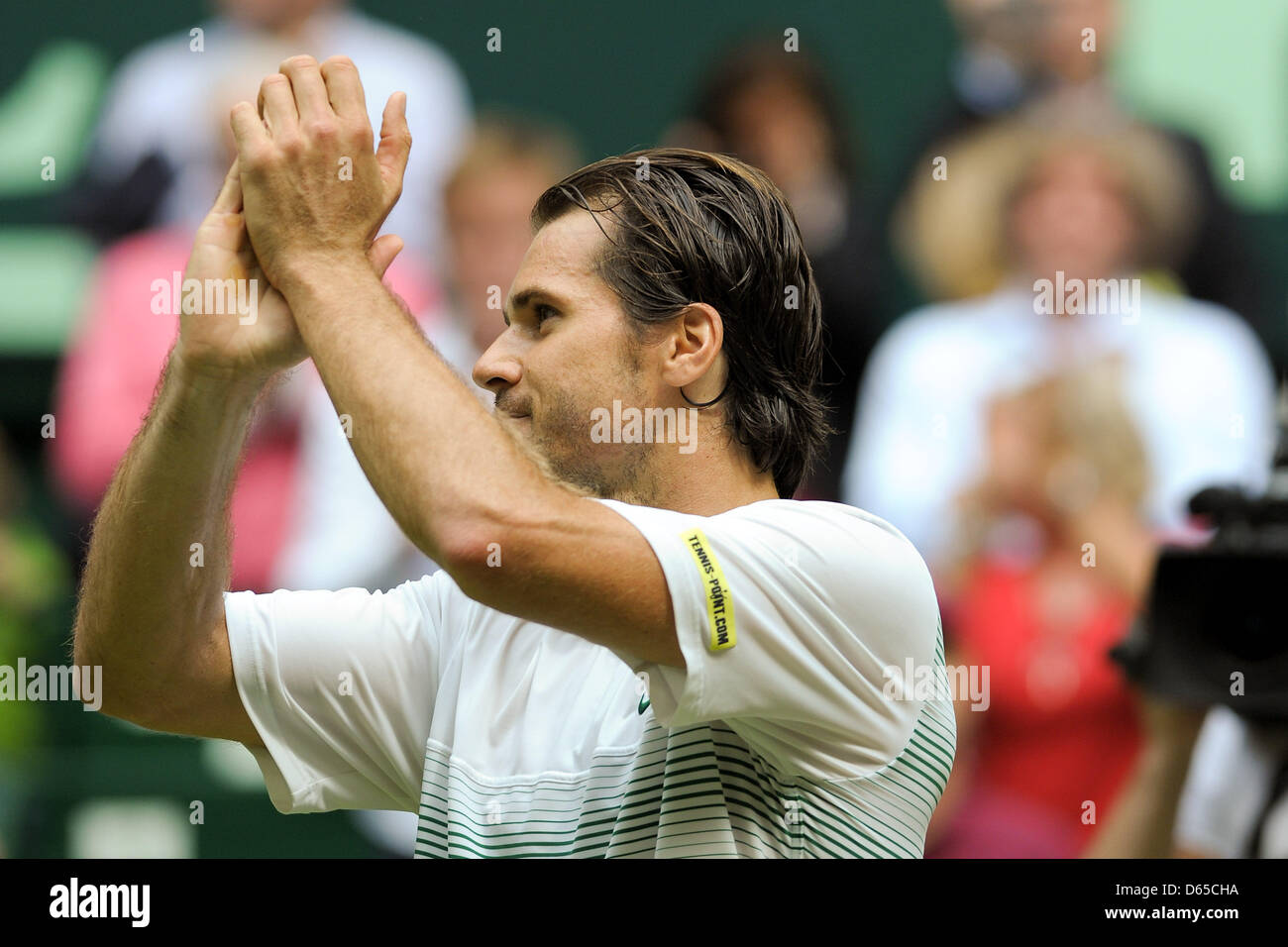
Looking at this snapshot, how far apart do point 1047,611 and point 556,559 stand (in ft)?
9.55

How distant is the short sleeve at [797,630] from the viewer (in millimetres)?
2123

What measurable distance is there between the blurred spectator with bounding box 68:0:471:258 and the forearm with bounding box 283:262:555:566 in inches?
130

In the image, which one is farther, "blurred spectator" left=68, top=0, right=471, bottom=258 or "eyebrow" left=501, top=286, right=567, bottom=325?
"blurred spectator" left=68, top=0, right=471, bottom=258

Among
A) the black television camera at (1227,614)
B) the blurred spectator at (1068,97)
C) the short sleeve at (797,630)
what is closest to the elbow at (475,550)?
the short sleeve at (797,630)

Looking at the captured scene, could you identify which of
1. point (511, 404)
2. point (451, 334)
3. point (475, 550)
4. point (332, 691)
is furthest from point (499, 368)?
point (451, 334)

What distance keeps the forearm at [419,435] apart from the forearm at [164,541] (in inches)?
12.5

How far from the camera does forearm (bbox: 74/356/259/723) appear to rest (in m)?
2.41

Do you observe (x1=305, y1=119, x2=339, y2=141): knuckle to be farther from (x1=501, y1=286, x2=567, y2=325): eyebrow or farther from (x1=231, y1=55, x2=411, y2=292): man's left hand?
(x1=501, y1=286, x2=567, y2=325): eyebrow

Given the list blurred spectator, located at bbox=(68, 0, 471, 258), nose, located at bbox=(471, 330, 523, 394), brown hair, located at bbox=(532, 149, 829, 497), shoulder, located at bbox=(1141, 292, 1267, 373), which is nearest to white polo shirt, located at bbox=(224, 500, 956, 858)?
nose, located at bbox=(471, 330, 523, 394)

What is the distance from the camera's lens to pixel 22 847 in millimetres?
5113

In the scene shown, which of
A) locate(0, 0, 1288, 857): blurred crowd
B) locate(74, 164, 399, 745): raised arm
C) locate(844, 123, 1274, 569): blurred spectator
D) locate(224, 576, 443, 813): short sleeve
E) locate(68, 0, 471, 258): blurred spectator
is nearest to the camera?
locate(74, 164, 399, 745): raised arm

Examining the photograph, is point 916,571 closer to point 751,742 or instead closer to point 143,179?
point 751,742

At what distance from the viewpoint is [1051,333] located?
498cm
